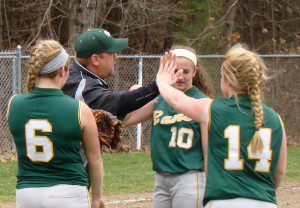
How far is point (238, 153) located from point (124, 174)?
777 cm

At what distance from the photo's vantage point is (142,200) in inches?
378

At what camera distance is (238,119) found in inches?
169

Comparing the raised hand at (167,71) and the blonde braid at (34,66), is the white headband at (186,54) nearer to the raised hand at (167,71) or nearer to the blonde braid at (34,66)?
the raised hand at (167,71)

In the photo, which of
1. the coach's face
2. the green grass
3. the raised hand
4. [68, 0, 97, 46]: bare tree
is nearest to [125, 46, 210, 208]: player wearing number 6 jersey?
the raised hand

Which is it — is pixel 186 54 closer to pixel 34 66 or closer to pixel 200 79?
pixel 200 79

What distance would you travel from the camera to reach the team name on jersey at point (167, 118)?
5427 millimetres

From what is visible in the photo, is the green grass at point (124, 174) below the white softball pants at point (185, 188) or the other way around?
below

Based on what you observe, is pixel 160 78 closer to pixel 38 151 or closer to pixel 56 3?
pixel 38 151

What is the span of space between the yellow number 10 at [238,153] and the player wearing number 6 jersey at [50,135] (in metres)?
0.81

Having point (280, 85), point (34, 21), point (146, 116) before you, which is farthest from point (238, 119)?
point (34, 21)

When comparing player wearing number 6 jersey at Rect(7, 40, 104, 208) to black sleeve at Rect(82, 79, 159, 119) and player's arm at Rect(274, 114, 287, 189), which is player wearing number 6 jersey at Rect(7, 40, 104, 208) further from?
player's arm at Rect(274, 114, 287, 189)

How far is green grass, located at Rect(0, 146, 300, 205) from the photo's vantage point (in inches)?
410

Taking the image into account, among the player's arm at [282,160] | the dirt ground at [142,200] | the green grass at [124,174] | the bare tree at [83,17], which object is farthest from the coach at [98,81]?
the bare tree at [83,17]

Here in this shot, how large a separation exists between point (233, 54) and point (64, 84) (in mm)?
1126
